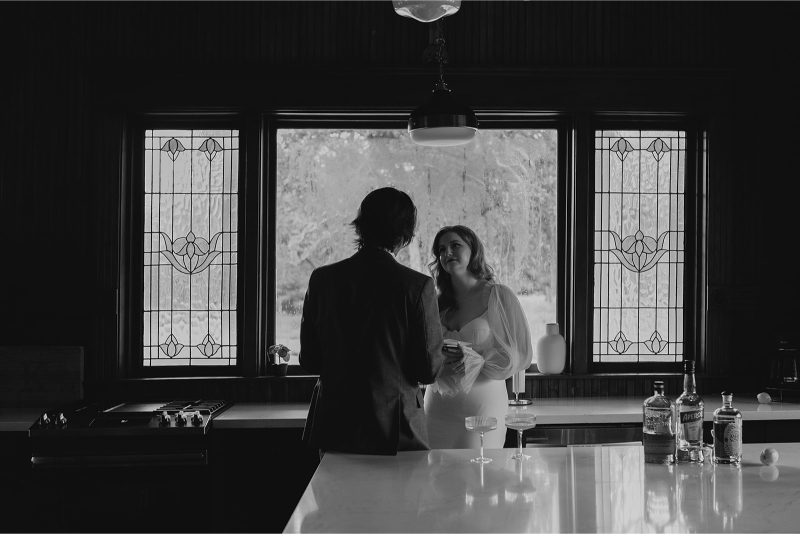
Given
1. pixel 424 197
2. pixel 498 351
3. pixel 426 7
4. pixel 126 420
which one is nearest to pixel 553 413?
pixel 498 351

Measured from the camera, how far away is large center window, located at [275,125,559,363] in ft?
13.0

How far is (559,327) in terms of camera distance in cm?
392

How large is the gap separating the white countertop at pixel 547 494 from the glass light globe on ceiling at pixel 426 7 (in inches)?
49.8

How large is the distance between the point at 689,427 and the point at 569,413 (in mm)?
1408

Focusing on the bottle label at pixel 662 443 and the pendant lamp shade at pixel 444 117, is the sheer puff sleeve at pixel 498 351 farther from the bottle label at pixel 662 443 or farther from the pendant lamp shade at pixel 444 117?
the bottle label at pixel 662 443

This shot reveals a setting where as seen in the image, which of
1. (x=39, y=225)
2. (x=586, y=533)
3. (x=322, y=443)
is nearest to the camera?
(x=586, y=533)

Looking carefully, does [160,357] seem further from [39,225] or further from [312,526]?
[312,526]

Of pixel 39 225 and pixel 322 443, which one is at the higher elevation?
pixel 39 225

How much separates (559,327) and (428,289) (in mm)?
1893

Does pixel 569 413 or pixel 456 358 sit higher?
pixel 456 358

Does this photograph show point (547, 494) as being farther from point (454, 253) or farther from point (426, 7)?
point (454, 253)

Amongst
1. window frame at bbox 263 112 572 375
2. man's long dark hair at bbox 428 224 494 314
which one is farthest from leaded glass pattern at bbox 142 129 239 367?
man's long dark hair at bbox 428 224 494 314

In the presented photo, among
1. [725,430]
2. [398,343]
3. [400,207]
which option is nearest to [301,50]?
[400,207]

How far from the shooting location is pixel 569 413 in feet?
11.1
